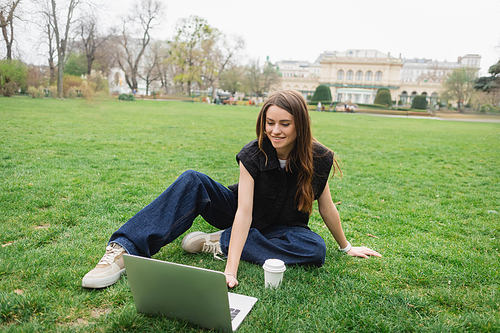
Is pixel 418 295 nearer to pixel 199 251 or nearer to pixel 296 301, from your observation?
pixel 296 301

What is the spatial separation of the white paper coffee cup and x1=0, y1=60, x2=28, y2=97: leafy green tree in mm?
3677

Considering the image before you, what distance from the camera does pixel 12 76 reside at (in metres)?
3.92

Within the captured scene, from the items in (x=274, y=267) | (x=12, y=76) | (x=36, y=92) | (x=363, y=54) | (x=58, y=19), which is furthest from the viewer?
(x=363, y=54)

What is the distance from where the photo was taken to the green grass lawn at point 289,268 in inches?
66.8

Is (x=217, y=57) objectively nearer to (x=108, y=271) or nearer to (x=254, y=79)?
(x=254, y=79)

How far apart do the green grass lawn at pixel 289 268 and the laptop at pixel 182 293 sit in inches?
2.5

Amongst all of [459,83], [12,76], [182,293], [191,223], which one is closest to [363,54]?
[459,83]

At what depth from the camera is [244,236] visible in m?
2.03

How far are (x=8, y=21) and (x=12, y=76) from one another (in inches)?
25.7

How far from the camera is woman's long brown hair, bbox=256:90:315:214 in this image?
192cm

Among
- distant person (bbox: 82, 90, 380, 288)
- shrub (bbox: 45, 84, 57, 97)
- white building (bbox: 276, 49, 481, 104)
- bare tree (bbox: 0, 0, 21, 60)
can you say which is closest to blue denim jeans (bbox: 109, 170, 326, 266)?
distant person (bbox: 82, 90, 380, 288)

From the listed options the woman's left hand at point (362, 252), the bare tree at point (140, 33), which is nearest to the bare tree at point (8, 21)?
the woman's left hand at point (362, 252)

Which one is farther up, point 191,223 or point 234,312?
point 191,223

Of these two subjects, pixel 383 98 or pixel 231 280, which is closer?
pixel 231 280
